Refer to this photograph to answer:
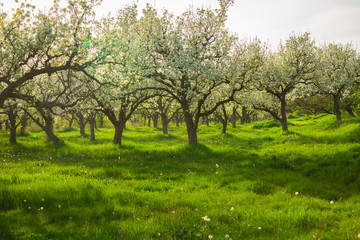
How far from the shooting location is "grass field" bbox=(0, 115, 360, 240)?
602 centimetres

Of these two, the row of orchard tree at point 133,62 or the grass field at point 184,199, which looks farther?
the row of orchard tree at point 133,62

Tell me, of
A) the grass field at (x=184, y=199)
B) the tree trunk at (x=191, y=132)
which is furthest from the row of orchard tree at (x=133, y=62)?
the grass field at (x=184, y=199)

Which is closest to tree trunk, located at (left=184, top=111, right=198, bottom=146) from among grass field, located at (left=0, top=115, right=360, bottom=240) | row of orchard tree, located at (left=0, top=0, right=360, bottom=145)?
row of orchard tree, located at (left=0, top=0, right=360, bottom=145)

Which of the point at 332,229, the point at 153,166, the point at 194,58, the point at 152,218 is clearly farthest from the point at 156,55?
the point at 332,229

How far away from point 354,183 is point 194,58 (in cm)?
1198

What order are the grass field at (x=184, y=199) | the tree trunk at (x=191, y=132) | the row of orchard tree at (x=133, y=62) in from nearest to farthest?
the grass field at (x=184, y=199)
the row of orchard tree at (x=133, y=62)
the tree trunk at (x=191, y=132)

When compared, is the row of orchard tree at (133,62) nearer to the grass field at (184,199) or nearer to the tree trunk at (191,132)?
the tree trunk at (191,132)

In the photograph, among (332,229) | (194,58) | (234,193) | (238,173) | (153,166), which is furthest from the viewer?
(194,58)

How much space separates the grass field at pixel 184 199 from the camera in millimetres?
6023

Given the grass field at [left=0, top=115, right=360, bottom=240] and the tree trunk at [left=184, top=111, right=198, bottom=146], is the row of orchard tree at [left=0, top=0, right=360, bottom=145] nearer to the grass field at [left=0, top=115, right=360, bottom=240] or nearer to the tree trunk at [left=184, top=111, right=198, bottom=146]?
the tree trunk at [left=184, top=111, right=198, bottom=146]

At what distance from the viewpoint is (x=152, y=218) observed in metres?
6.58

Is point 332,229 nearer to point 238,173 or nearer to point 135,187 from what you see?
point 238,173

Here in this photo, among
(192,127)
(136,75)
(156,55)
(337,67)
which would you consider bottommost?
(192,127)

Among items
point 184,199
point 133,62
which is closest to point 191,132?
point 133,62
